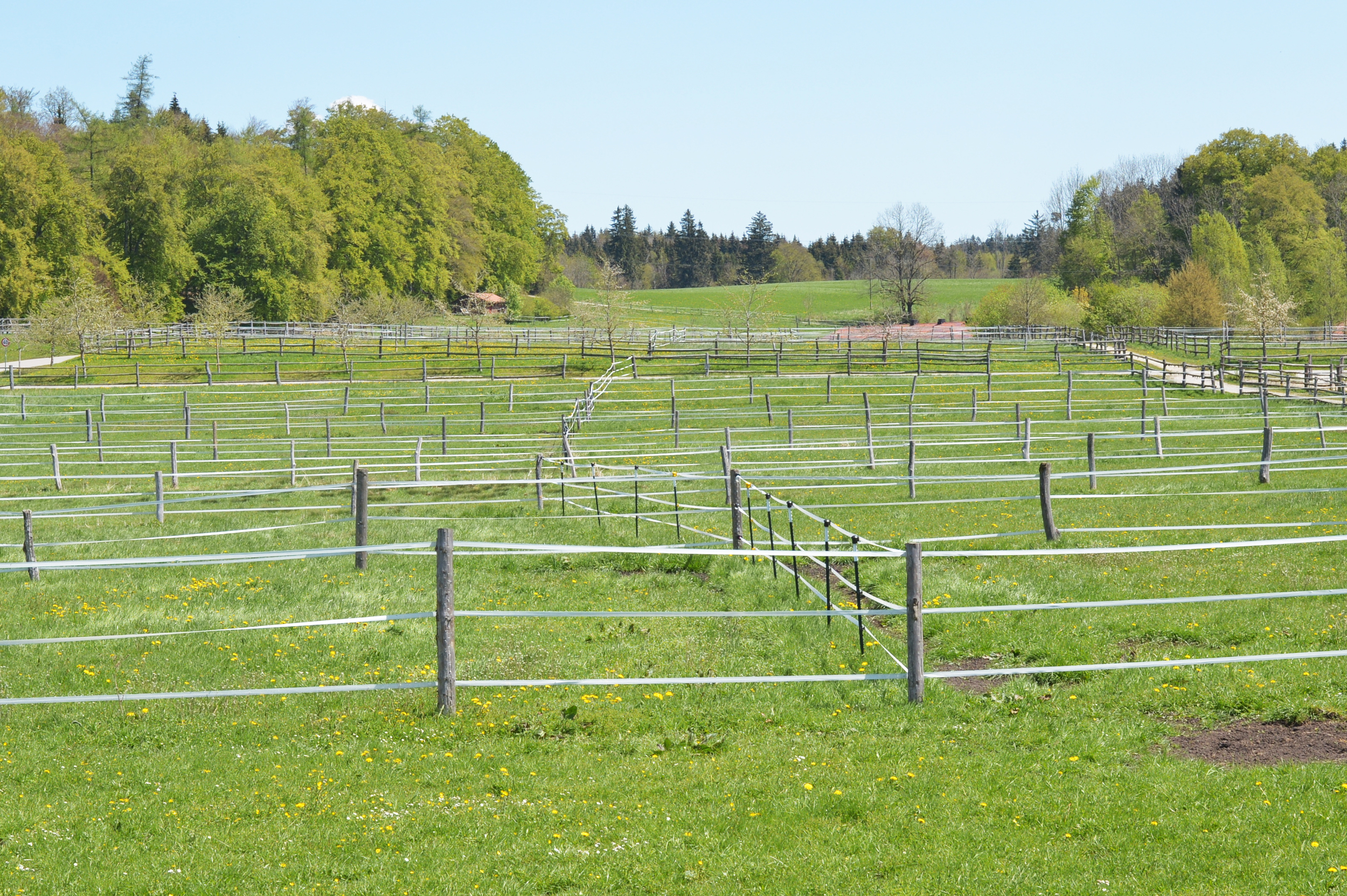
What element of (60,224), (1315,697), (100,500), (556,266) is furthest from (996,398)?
(556,266)

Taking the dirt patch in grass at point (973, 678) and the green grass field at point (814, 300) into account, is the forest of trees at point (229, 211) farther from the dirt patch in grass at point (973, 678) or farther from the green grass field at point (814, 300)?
the dirt patch in grass at point (973, 678)

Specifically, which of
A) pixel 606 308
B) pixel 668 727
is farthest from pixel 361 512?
pixel 606 308

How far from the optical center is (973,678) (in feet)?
28.1

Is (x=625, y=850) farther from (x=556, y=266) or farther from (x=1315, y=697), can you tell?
(x=556, y=266)

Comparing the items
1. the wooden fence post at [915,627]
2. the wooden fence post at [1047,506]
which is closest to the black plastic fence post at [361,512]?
the wooden fence post at [915,627]

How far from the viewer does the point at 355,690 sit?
8008 millimetres

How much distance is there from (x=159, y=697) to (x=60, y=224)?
68721mm

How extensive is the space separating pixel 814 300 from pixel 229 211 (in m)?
75.5

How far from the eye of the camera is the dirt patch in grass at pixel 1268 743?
654 cm

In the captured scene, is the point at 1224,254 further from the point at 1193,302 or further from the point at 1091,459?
the point at 1091,459

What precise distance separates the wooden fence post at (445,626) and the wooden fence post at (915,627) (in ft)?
10.1

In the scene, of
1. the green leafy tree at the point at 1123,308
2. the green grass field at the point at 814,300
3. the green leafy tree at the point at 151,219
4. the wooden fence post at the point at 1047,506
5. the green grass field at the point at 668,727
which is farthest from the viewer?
the green grass field at the point at 814,300

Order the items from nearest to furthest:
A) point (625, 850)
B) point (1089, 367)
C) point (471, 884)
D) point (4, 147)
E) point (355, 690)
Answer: point (471, 884)
point (625, 850)
point (355, 690)
point (1089, 367)
point (4, 147)

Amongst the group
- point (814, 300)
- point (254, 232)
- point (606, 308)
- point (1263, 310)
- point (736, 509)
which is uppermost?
point (254, 232)
